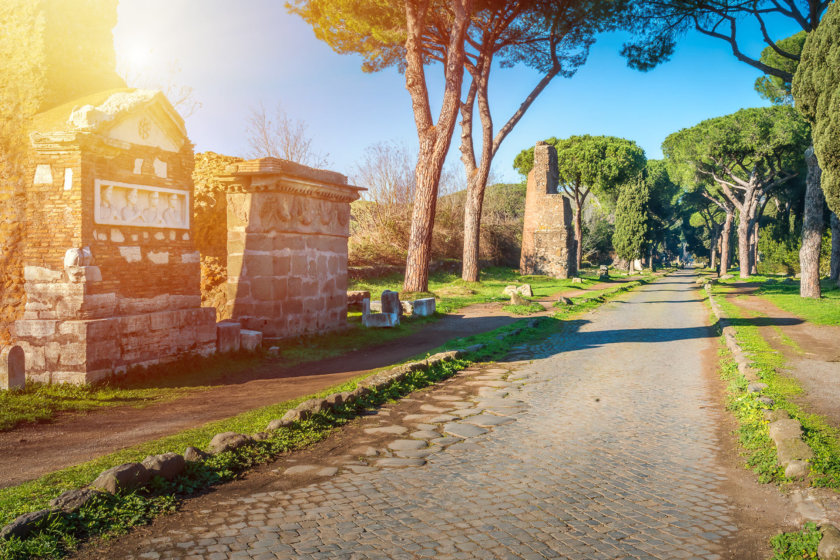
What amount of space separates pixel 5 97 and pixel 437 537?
7.10 m

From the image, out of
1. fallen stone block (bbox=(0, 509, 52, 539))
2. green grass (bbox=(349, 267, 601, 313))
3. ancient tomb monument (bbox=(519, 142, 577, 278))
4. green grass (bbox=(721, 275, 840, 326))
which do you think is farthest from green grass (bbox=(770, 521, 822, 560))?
ancient tomb monument (bbox=(519, 142, 577, 278))

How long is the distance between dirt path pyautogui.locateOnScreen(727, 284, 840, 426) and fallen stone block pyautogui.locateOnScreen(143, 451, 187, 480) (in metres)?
5.33

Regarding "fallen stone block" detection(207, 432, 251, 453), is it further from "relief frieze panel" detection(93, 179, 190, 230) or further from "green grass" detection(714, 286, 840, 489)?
"green grass" detection(714, 286, 840, 489)

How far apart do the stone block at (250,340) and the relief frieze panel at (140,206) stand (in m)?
1.79

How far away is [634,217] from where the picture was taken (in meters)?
46.9

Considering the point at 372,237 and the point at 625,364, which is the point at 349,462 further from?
the point at 372,237

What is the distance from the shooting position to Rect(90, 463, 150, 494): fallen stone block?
337 centimetres

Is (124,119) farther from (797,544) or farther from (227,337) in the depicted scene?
(797,544)

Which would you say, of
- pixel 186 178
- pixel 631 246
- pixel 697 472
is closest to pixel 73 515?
pixel 697 472

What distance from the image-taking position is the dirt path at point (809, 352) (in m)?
6.09

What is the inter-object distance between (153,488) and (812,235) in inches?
936

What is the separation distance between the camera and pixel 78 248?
6.23 metres

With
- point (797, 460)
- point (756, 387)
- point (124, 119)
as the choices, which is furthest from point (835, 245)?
point (124, 119)

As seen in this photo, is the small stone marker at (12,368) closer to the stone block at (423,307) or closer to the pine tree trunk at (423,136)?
the stone block at (423,307)
